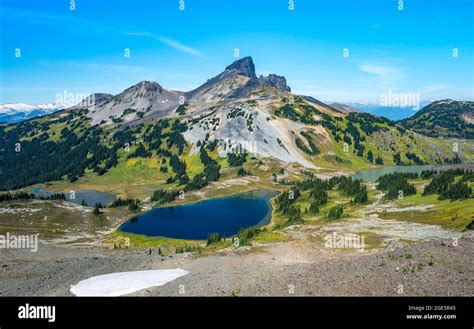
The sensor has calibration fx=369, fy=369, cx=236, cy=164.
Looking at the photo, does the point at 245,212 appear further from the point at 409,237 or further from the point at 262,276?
the point at 262,276

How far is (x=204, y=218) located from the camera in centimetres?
13825

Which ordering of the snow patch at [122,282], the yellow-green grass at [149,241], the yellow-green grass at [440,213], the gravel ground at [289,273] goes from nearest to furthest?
the gravel ground at [289,273], the snow patch at [122,282], the yellow-green grass at [440,213], the yellow-green grass at [149,241]

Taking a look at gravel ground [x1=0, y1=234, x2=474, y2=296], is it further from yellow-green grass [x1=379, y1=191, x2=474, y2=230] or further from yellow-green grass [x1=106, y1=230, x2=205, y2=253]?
yellow-green grass [x1=106, y1=230, x2=205, y2=253]

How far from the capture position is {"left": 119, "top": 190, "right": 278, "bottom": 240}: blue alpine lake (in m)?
120

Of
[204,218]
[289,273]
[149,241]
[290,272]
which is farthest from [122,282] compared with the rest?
[204,218]

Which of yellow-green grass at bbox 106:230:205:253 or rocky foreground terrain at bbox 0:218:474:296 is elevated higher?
rocky foreground terrain at bbox 0:218:474:296

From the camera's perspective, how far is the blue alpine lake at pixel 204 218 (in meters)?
120

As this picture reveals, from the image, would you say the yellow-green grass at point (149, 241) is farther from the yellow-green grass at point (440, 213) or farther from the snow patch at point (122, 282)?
the yellow-green grass at point (440, 213)

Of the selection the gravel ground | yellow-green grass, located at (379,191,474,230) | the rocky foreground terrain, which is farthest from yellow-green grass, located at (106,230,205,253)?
yellow-green grass, located at (379,191,474,230)

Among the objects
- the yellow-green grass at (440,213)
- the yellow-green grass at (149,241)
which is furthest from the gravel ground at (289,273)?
the yellow-green grass at (149,241)

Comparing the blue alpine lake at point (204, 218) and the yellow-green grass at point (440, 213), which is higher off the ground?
the yellow-green grass at point (440, 213)

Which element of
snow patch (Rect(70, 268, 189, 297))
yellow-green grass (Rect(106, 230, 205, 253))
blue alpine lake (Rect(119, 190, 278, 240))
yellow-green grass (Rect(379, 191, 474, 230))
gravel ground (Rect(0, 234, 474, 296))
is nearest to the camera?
gravel ground (Rect(0, 234, 474, 296))

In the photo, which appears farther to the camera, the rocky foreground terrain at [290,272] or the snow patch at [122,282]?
the snow patch at [122,282]
